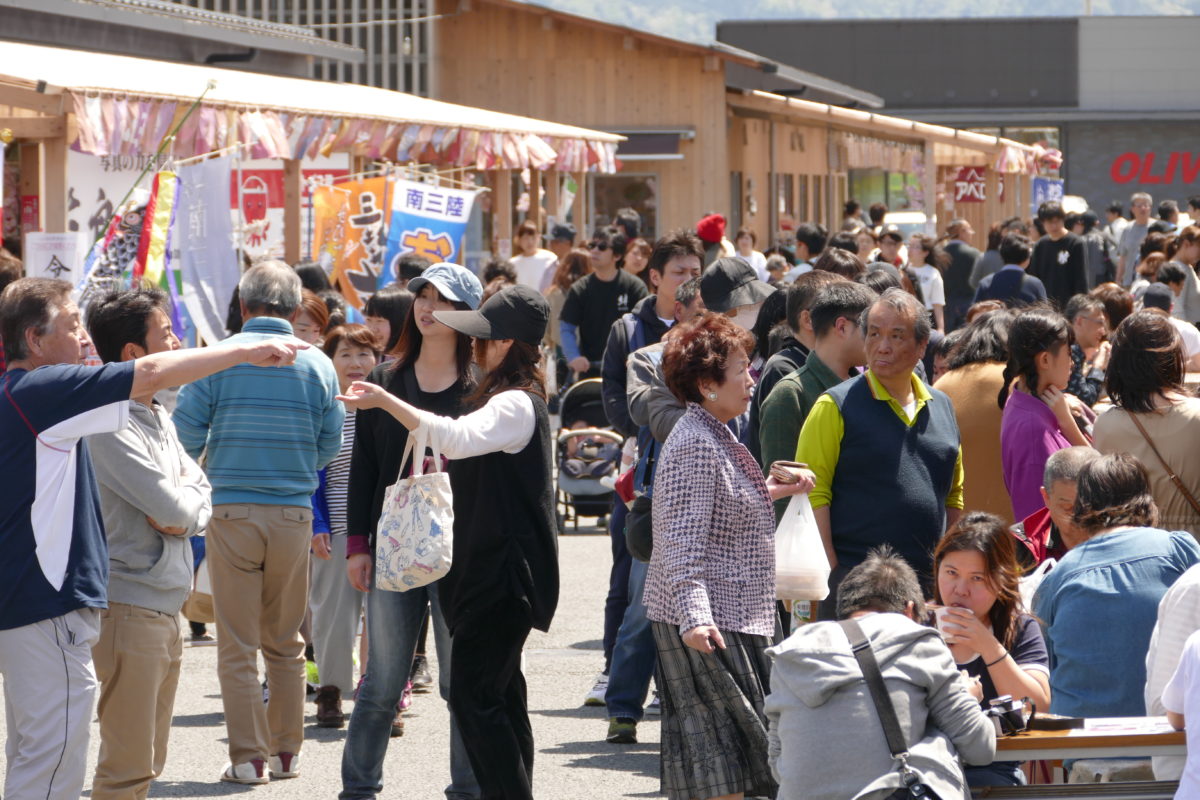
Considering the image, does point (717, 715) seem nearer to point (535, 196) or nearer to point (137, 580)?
point (137, 580)

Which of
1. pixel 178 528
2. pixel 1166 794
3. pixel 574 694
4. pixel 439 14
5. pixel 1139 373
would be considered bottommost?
pixel 574 694

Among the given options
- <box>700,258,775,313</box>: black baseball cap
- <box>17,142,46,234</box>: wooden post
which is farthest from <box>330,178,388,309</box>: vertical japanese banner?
<box>700,258,775,313</box>: black baseball cap

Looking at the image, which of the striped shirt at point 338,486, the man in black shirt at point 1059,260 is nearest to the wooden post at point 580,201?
the man in black shirt at point 1059,260

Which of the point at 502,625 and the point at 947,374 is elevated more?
the point at 947,374

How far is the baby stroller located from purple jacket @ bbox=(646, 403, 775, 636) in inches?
267

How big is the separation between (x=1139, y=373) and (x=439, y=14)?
20853 millimetres

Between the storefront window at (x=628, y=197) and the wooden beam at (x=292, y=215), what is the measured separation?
11.8 meters

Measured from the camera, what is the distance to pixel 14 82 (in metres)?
10.3

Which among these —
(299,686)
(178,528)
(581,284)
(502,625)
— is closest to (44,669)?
(178,528)

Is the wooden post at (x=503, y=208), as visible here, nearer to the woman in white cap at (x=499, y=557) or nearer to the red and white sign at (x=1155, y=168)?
the woman in white cap at (x=499, y=557)

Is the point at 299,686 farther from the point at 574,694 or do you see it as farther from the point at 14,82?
the point at 14,82

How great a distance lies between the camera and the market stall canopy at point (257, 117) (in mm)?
10461

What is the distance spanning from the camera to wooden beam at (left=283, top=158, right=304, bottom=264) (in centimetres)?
1329

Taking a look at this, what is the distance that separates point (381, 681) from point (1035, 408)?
2650mm
